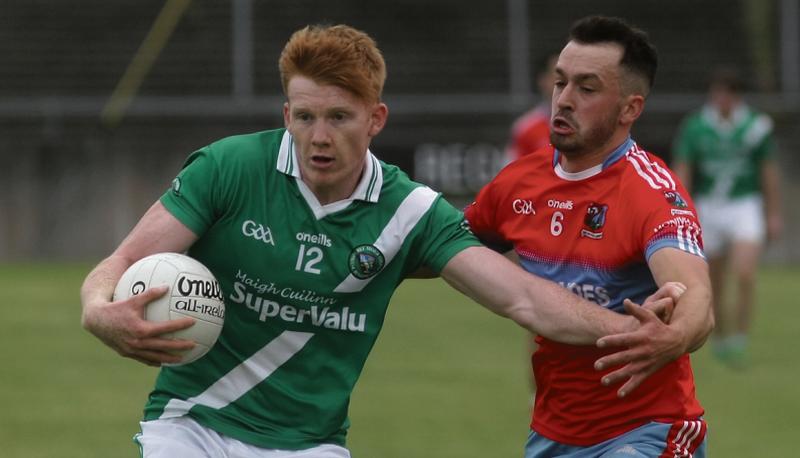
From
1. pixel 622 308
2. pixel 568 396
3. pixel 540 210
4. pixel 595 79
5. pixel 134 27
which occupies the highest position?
pixel 134 27

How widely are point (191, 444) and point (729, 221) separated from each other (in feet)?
28.1

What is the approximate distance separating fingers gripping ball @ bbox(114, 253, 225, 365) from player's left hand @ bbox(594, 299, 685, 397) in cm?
121

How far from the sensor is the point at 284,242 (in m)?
4.97

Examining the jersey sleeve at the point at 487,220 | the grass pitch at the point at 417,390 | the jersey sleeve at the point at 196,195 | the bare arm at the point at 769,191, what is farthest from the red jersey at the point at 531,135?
the jersey sleeve at the point at 196,195

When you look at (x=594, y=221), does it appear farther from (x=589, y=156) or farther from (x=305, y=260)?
(x=305, y=260)

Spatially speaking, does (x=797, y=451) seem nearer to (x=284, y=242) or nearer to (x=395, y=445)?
(x=395, y=445)

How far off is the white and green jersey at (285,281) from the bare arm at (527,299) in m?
0.07

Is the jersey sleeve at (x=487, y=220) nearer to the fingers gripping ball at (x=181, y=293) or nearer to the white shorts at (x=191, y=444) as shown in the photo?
the white shorts at (x=191, y=444)

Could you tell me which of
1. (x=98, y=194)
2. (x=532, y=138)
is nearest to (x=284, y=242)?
(x=532, y=138)

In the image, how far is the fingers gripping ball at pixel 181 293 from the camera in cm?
454

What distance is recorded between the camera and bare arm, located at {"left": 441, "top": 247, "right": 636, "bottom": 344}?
4.77 metres

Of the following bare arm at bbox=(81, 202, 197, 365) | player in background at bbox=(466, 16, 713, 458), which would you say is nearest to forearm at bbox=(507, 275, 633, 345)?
player in background at bbox=(466, 16, 713, 458)

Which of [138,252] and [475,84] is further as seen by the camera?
[475,84]

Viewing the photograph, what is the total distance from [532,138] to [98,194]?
11.1m
